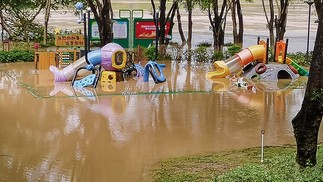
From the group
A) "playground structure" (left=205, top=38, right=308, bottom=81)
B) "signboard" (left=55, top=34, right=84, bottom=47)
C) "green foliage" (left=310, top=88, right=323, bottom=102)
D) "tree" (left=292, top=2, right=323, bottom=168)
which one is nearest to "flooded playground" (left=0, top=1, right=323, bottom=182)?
"playground structure" (left=205, top=38, right=308, bottom=81)

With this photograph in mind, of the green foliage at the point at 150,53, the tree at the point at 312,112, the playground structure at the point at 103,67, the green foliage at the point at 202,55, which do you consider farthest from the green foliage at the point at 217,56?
the tree at the point at 312,112

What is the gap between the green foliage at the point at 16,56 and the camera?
21938mm

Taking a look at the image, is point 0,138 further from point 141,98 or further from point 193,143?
point 141,98

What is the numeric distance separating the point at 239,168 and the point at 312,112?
1.17 metres

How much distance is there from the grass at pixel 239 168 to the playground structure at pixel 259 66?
8.09m

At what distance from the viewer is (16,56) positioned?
2223cm

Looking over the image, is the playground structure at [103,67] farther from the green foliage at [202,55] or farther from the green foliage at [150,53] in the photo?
the green foliage at [202,55]

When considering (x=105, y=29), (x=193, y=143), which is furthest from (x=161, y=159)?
(x=105, y=29)

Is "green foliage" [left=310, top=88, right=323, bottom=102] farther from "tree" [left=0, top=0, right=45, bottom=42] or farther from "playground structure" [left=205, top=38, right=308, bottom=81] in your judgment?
"tree" [left=0, top=0, right=45, bottom=42]

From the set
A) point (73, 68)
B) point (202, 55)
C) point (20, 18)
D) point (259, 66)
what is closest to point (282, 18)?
point (202, 55)

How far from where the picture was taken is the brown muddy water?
31.4 feet

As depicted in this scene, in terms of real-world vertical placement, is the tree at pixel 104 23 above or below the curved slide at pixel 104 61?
above

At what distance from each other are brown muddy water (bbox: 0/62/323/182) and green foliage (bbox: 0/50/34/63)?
12.1 ft

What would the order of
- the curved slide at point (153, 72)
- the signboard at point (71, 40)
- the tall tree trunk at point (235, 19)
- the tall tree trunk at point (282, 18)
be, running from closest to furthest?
the curved slide at point (153, 72) → the signboard at point (71, 40) → the tall tree trunk at point (282, 18) → the tall tree trunk at point (235, 19)
